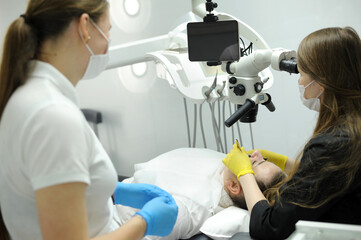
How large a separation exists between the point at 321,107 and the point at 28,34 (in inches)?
38.6

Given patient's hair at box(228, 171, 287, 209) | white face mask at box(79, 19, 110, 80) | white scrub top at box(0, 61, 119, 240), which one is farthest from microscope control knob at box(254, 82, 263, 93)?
white scrub top at box(0, 61, 119, 240)

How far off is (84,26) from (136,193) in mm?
632

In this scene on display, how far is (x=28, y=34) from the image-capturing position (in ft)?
2.97

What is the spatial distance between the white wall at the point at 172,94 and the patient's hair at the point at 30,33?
1652mm

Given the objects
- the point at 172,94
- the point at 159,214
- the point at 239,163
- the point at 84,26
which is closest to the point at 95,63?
the point at 84,26

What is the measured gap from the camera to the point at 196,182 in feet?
6.72

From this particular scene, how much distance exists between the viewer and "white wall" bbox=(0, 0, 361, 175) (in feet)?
8.23

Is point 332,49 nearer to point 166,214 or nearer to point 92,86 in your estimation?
point 166,214

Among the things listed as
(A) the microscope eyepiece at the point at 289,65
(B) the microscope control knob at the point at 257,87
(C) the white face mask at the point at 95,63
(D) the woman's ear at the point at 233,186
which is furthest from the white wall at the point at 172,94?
(C) the white face mask at the point at 95,63

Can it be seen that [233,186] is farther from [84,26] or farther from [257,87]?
[84,26]

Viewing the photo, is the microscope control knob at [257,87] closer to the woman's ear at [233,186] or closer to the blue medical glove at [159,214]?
the woman's ear at [233,186]

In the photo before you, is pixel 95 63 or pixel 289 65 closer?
pixel 95 63

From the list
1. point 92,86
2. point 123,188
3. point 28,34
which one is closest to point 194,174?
point 123,188

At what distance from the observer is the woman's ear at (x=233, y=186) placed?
1933 millimetres
